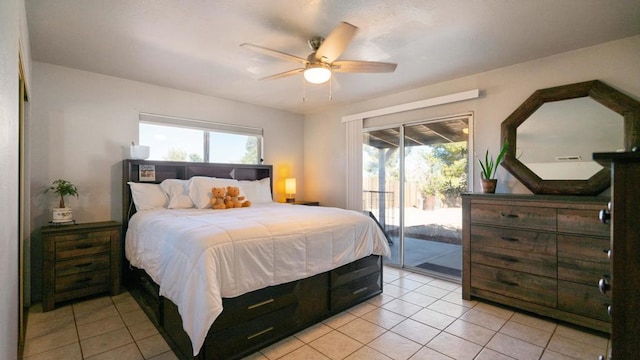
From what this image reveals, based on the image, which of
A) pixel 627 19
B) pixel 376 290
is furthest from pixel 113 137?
pixel 627 19

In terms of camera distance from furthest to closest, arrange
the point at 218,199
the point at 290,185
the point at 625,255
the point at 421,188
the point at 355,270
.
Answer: the point at 290,185, the point at 421,188, the point at 218,199, the point at 355,270, the point at 625,255

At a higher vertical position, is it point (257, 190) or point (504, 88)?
point (504, 88)

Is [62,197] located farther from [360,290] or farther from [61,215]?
[360,290]

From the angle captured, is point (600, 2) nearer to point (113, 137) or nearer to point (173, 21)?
point (173, 21)

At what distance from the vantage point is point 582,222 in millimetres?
2299

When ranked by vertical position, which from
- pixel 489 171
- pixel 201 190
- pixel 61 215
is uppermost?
pixel 489 171

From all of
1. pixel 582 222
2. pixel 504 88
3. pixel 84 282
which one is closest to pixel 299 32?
pixel 504 88

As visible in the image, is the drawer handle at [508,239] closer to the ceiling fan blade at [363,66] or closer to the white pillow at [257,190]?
the ceiling fan blade at [363,66]

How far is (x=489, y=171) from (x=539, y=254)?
36.5 inches

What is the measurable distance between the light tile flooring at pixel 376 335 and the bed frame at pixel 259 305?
0.09 meters

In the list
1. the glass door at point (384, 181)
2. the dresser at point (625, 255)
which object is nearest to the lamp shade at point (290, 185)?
the glass door at point (384, 181)

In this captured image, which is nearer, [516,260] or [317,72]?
[317,72]

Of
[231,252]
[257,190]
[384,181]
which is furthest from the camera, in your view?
[384,181]

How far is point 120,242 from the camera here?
307 cm
